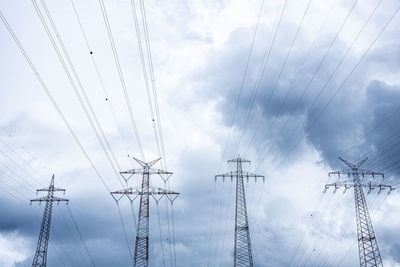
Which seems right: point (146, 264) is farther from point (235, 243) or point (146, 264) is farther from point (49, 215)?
point (49, 215)

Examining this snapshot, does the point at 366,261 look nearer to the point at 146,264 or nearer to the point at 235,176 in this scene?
the point at 235,176

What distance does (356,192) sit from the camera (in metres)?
47.8

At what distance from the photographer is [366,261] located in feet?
138

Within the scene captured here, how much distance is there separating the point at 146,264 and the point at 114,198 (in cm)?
886

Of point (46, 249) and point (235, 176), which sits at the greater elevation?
point (235, 176)

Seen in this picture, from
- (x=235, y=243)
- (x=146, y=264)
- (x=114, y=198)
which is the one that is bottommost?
(x=146, y=264)

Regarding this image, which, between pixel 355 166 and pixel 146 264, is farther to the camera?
pixel 355 166

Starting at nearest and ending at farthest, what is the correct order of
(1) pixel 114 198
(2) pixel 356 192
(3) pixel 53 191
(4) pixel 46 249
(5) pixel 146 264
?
(5) pixel 146 264 → (1) pixel 114 198 → (2) pixel 356 192 → (4) pixel 46 249 → (3) pixel 53 191

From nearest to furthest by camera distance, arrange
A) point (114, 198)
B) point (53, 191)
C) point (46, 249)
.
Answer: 1. point (114, 198)
2. point (46, 249)
3. point (53, 191)

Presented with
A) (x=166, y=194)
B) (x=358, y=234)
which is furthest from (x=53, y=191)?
(x=358, y=234)

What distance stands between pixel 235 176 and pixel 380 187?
19680 mm

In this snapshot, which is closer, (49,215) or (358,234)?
(358,234)

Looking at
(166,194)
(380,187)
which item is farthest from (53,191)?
(380,187)

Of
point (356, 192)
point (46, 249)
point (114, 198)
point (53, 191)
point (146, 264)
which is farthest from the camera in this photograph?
point (53, 191)
